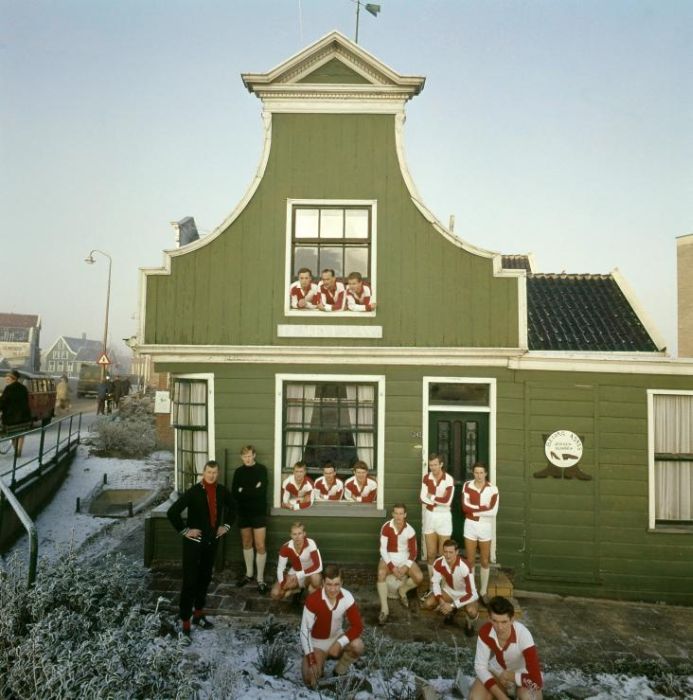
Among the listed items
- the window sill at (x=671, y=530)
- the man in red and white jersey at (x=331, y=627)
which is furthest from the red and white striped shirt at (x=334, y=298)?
the window sill at (x=671, y=530)

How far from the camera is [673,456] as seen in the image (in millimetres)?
8195

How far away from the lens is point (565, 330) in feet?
37.7

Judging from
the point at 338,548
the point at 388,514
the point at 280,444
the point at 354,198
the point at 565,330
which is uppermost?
the point at 354,198

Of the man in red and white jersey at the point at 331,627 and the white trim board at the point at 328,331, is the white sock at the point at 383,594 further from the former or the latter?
the white trim board at the point at 328,331

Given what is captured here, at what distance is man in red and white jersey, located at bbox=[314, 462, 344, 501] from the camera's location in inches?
312

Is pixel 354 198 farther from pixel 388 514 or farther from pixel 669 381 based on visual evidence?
pixel 669 381

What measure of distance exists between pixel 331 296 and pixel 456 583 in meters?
4.41

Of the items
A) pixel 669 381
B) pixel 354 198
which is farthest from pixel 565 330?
pixel 354 198

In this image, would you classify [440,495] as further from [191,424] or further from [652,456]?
[191,424]

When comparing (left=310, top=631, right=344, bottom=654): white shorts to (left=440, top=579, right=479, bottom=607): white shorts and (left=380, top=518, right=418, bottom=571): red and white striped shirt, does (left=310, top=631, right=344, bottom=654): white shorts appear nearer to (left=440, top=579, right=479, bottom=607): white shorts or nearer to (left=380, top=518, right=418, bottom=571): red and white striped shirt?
(left=380, top=518, right=418, bottom=571): red and white striped shirt

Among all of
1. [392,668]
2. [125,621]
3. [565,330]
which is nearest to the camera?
[125,621]

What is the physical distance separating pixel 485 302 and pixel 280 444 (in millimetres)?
3898

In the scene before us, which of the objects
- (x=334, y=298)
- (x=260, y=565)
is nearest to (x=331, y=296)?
(x=334, y=298)

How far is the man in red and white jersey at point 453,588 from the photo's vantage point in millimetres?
6320
